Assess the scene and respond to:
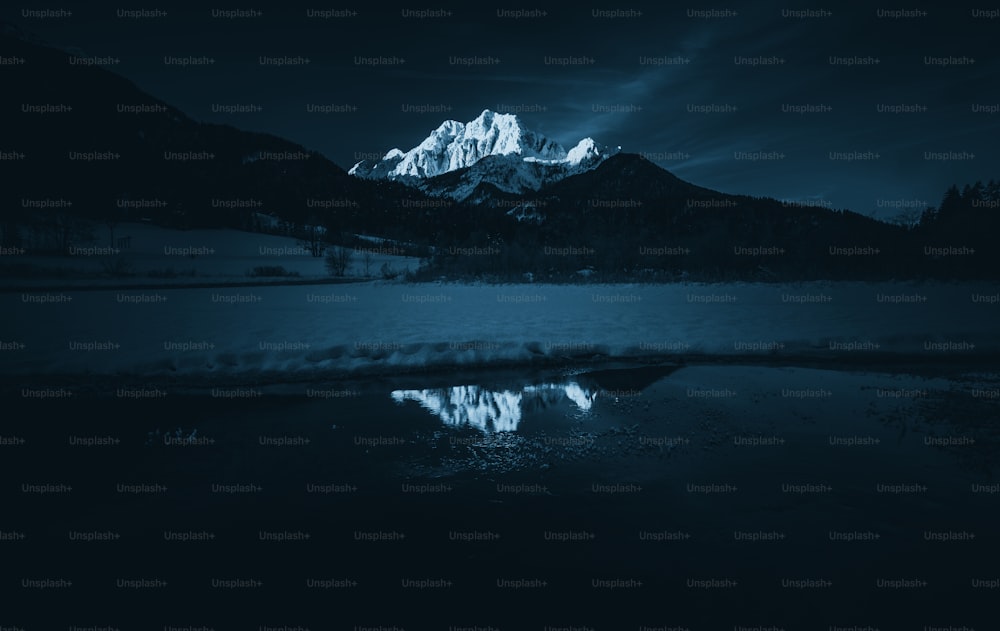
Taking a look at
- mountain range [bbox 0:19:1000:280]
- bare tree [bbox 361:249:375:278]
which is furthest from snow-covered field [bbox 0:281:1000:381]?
bare tree [bbox 361:249:375:278]

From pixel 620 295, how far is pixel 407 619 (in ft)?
95.0

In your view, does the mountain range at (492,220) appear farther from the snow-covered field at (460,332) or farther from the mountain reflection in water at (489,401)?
the mountain reflection in water at (489,401)

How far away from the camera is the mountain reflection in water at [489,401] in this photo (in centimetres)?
1071

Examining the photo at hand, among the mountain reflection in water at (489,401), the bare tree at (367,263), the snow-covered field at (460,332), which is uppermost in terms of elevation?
the bare tree at (367,263)

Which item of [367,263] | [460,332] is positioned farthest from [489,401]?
[367,263]

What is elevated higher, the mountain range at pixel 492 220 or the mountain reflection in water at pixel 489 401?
the mountain range at pixel 492 220

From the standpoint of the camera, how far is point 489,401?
12.3 m

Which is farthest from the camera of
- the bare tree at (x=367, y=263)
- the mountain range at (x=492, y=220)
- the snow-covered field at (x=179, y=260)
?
the bare tree at (x=367, y=263)

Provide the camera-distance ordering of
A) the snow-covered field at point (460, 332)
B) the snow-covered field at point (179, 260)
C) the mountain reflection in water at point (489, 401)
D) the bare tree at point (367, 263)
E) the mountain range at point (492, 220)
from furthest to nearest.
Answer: the bare tree at point (367, 263) < the snow-covered field at point (179, 260) < the mountain range at point (492, 220) < the snow-covered field at point (460, 332) < the mountain reflection in water at point (489, 401)

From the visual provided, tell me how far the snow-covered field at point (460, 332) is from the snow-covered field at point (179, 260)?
2289 cm

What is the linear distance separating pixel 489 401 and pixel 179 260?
9272cm

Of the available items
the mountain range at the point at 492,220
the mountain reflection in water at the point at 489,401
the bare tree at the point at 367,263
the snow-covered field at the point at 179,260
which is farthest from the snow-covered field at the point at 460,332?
the bare tree at the point at 367,263

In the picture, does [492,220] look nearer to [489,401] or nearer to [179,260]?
[179,260]

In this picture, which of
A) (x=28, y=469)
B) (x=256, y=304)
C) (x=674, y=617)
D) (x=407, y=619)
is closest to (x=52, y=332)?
(x=256, y=304)
